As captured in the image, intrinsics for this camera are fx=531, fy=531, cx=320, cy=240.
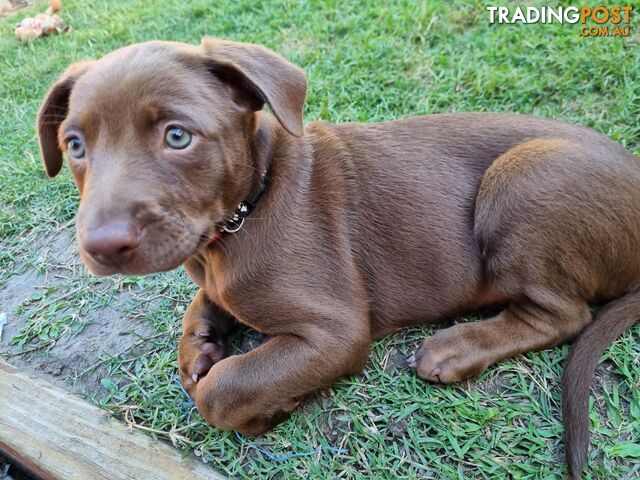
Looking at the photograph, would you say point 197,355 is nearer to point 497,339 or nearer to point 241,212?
point 241,212

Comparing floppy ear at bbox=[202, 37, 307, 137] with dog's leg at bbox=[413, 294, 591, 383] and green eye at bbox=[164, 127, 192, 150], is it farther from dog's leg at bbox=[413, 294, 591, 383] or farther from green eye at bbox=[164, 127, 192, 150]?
→ dog's leg at bbox=[413, 294, 591, 383]

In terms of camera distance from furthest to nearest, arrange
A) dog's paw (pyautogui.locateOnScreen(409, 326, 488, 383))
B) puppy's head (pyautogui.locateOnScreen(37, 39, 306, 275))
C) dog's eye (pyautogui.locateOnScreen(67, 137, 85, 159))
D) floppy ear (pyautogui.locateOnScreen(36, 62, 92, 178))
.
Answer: dog's paw (pyautogui.locateOnScreen(409, 326, 488, 383)), floppy ear (pyautogui.locateOnScreen(36, 62, 92, 178)), dog's eye (pyautogui.locateOnScreen(67, 137, 85, 159)), puppy's head (pyautogui.locateOnScreen(37, 39, 306, 275))

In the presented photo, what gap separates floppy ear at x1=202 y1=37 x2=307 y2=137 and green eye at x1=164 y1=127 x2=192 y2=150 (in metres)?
0.36

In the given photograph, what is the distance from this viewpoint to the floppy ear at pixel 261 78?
226 cm

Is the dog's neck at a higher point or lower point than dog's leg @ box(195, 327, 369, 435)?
higher

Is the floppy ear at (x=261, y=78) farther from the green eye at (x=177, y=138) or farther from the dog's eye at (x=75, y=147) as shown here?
the dog's eye at (x=75, y=147)

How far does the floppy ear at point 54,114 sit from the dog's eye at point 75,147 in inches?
14.3

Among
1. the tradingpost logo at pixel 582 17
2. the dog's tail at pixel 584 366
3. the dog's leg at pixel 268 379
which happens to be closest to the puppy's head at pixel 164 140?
the dog's leg at pixel 268 379

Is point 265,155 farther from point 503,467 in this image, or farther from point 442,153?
point 503,467

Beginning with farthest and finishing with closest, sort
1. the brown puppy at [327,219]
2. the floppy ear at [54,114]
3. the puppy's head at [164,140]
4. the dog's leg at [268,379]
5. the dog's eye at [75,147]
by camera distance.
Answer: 1. the floppy ear at [54,114]
2. the dog's leg at [268,379]
3. the dog's eye at [75,147]
4. the brown puppy at [327,219]
5. the puppy's head at [164,140]

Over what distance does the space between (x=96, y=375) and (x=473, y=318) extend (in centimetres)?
219

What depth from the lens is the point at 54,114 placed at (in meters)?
2.66

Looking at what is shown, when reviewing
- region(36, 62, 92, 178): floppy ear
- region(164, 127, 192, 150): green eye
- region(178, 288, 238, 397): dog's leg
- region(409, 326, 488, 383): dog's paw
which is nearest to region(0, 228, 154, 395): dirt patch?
region(178, 288, 238, 397): dog's leg

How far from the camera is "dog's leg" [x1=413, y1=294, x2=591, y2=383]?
2.67m
